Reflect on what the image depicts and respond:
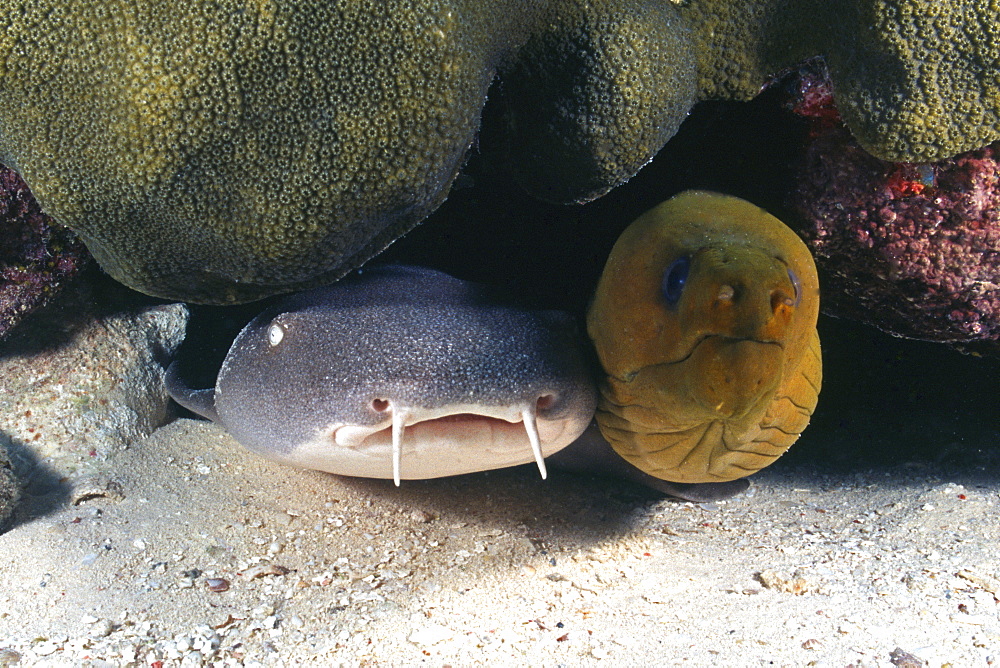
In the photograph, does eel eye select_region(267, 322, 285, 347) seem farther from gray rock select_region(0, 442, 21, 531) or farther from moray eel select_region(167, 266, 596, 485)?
gray rock select_region(0, 442, 21, 531)

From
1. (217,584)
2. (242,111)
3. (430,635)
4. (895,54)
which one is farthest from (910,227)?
(217,584)

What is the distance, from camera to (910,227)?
2.14 meters

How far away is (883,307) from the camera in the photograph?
2.45 m

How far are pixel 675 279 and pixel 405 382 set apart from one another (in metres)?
0.85

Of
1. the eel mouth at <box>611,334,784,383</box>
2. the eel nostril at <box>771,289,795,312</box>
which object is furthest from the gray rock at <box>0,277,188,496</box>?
the eel nostril at <box>771,289,795,312</box>

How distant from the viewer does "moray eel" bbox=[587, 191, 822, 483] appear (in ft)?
5.22

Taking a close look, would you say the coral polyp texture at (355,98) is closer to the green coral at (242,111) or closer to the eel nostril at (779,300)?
the green coral at (242,111)

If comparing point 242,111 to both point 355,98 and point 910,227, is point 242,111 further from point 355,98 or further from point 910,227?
point 910,227

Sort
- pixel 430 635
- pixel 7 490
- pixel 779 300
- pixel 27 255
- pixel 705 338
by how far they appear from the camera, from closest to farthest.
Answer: pixel 779 300, pixel 705 338, pixel 430 635, pixel 7 490, pixel 27 255

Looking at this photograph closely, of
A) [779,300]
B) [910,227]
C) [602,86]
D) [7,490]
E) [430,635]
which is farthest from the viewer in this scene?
[7,490]

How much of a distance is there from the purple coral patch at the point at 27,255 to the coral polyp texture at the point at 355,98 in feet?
1.81

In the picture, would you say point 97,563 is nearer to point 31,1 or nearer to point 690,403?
point 31,1

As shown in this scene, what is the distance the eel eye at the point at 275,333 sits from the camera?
220 centimetres

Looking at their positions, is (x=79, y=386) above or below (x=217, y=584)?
above
